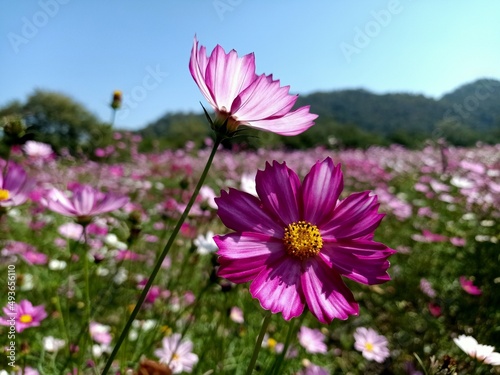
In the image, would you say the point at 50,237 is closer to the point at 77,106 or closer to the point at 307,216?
the point at 307,216

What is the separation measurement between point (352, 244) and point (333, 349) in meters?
1.22

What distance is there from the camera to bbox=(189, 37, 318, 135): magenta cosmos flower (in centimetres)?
49

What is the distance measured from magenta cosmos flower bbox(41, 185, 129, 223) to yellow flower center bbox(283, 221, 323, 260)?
12.8 inches

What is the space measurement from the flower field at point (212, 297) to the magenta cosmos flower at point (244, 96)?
0.21 feet

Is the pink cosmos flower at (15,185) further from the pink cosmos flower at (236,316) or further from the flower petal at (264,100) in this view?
the pink cosmos flower at (236,316)

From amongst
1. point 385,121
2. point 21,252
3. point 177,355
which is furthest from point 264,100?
point 385,121

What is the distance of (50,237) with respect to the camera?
2479 millimetres

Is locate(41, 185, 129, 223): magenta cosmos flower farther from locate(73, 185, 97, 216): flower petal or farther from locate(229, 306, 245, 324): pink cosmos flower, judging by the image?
locate(229, 306, 245, 324): pink cosmos flower

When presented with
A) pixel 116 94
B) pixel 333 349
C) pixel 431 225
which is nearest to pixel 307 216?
pixel 333 349

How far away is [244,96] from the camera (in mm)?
486

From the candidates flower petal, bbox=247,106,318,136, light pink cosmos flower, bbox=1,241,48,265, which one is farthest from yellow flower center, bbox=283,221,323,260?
light pink cosmos flower, bbox=1,241,48,265

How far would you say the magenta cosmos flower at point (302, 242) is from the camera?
464 millimetres

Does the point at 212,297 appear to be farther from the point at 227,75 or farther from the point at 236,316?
the point at 227,75

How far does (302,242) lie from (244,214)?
0.25ft
